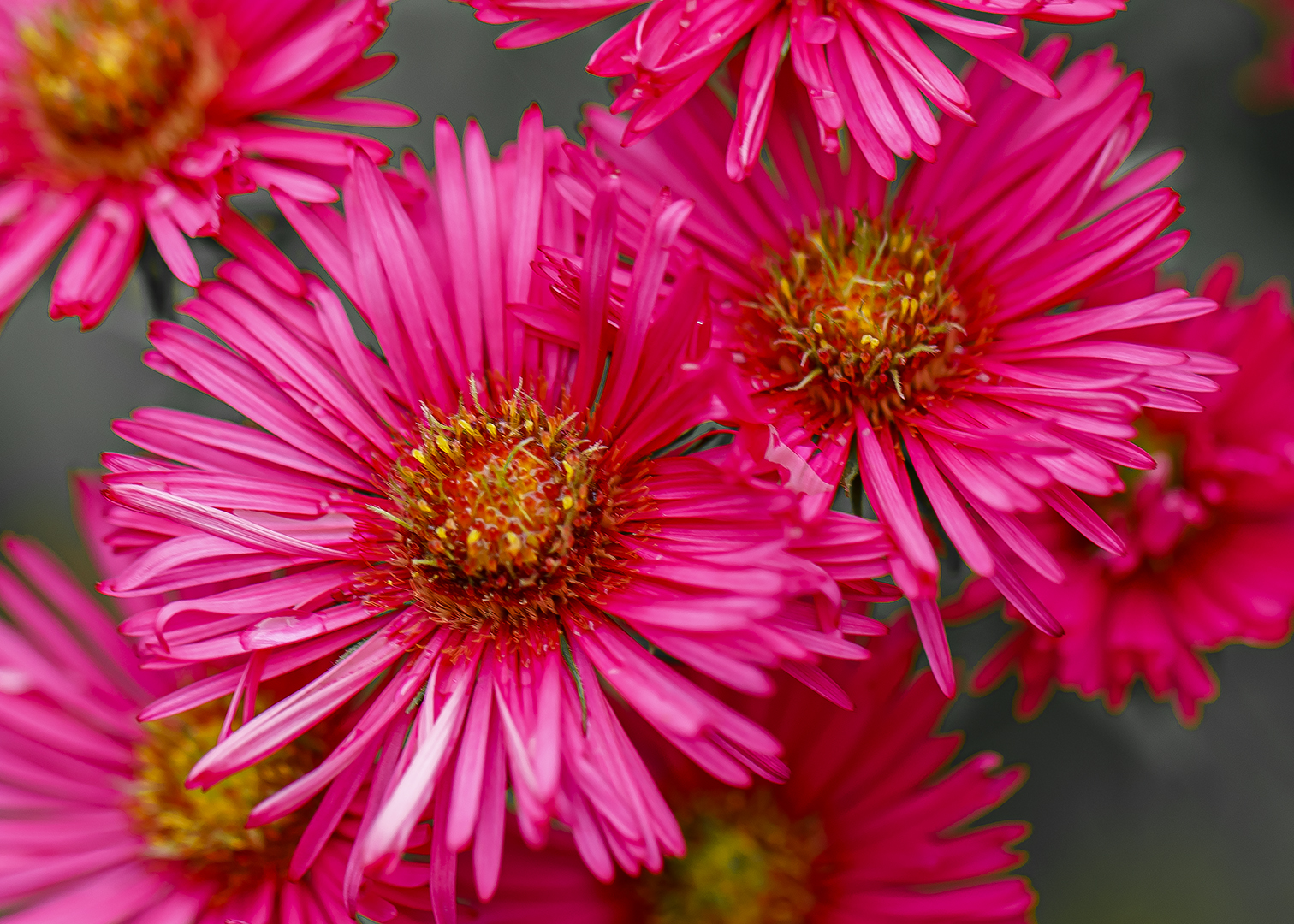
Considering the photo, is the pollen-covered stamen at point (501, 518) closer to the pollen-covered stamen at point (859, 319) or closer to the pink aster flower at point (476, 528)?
the pink aster flower at point (476, 528)

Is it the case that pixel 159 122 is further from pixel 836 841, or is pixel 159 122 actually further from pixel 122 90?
pixel 836 841

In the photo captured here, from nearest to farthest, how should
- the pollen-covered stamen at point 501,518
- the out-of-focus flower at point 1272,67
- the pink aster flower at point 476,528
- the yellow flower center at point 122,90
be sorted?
the pink aster flower at point 476,528 < the pollen-covered stamen at point 501,518 < the yellow flower center at point 122,90 < the out-of-focus flower at point 1272,67

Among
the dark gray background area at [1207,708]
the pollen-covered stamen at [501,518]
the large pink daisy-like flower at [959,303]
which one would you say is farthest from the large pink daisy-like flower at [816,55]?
the dark gray background area at [1207,708]

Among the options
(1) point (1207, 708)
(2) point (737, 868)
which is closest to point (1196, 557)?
(1) point (1207, 708)

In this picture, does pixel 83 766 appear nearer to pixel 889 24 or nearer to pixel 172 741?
pixel 172 741

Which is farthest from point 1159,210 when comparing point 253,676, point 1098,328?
point 253,676

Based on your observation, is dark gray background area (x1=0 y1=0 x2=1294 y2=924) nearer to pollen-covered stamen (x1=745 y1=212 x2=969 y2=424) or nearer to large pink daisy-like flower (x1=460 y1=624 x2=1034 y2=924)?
large pink daisy-like flower (x1=460 y1=624 x2=1034 y2=924)

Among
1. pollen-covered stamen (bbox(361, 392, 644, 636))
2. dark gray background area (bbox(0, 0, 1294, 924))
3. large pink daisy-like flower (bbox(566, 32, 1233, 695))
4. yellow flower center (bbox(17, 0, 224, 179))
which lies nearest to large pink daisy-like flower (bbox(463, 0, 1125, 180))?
large pink daisy-like flower (bbox(566, 32, 1233, 695))
